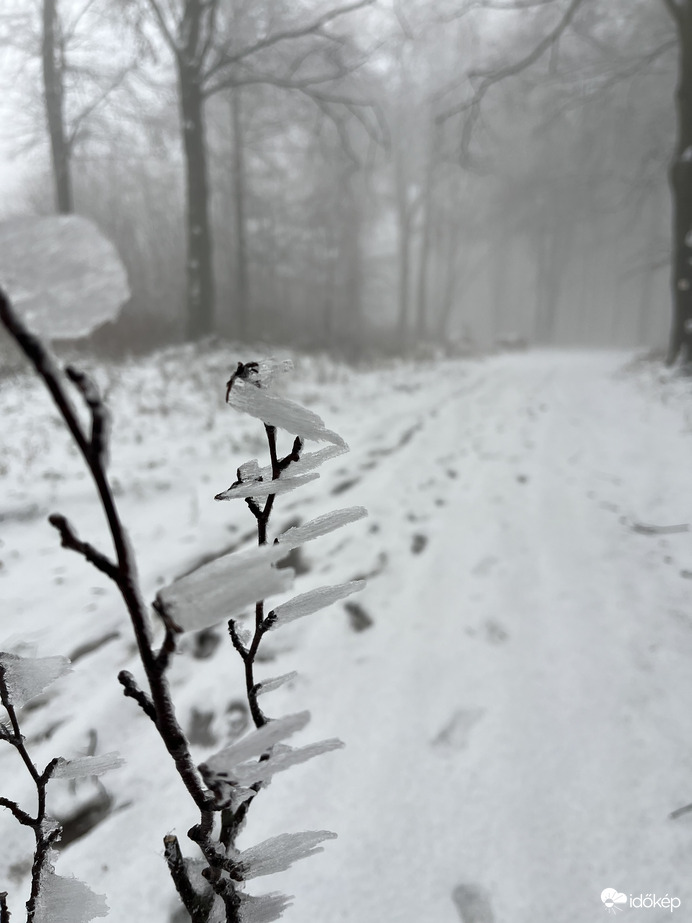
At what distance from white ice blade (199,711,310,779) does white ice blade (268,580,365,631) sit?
0.09 meters

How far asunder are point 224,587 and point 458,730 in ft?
3.68

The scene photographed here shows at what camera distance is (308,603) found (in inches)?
16.0

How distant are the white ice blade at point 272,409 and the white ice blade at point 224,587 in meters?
0.09

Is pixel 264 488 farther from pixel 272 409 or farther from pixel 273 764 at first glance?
pixel 273 764

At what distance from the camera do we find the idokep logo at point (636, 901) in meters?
0.82

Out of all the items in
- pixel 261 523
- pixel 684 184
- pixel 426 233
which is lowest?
pixel 261 523

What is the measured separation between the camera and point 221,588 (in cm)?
28

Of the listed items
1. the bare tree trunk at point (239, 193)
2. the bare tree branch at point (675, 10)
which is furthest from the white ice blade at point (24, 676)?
the bare tree branch at point (675, 10)

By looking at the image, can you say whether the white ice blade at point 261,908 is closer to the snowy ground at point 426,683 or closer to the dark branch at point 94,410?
the snowy ground at point 426,683

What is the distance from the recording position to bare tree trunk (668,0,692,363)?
584 cm

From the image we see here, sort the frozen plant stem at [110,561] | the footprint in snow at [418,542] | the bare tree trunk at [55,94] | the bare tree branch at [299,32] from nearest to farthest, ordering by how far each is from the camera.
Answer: the frozen plant stem at [110,561], the footprint in snow at [418,542], the bare tree branch at [299,32], the bare tree trunk at [55,94]

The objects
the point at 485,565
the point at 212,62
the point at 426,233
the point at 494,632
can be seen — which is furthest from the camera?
the point at 426,233

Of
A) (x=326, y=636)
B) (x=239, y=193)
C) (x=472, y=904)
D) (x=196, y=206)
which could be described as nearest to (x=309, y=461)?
(x=472, y=904)

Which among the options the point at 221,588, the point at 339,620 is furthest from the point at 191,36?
the point at 221,588
